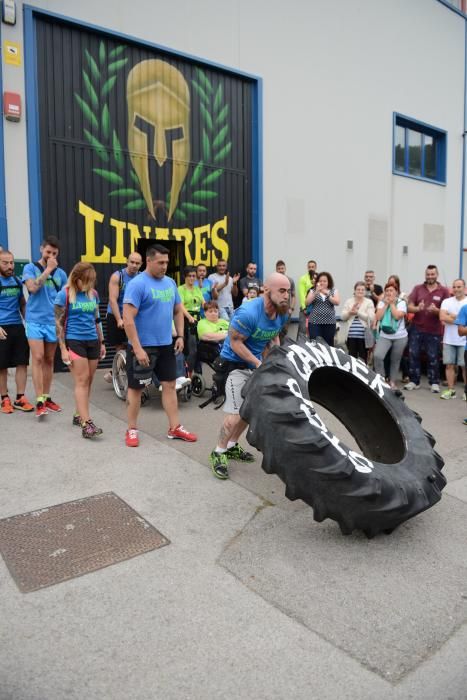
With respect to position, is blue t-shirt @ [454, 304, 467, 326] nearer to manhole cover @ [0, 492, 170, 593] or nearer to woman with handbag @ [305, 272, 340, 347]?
woman with handbag @ [305, 272, 340, 347]

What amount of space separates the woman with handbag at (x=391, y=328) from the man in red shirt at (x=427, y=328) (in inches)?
16.9

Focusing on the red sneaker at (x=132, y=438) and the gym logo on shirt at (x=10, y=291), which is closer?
the red sneaker at (x=132, y=438)

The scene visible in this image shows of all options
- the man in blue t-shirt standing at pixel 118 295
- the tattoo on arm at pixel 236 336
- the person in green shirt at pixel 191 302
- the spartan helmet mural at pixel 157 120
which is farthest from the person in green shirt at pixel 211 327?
the spartan helmet mural at pixel 157 120

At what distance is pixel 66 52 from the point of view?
28.8 feet

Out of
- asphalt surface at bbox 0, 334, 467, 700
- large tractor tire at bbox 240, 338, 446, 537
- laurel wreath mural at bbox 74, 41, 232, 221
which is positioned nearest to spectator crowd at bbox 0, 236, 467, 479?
large tractor tire at bbox 240, 338, 446, 537

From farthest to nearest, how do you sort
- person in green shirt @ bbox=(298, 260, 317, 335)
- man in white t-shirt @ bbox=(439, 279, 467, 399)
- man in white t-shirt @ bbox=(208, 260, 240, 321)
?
person in green shirt @ bbox=(298, 260, 317, 335) < man in white t-shirt @ bbox=(208, 260, 240, 321) < man in white t-shirt @ bbox=(439, 279, 467, 399)

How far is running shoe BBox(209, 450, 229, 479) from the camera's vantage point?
443cm

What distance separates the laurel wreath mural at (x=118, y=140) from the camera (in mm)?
9156

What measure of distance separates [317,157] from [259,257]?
2.90 meters

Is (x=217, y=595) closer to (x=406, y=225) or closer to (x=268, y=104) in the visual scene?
(x=268, y=104)

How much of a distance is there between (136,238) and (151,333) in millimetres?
5216

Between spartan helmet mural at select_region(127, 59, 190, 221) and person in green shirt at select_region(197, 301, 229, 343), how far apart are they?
11.1 ft

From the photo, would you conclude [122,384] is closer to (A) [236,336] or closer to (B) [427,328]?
(A) [236,336]

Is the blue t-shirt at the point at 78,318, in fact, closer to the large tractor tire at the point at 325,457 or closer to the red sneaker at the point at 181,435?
the red sneaker at the point at 181,435
